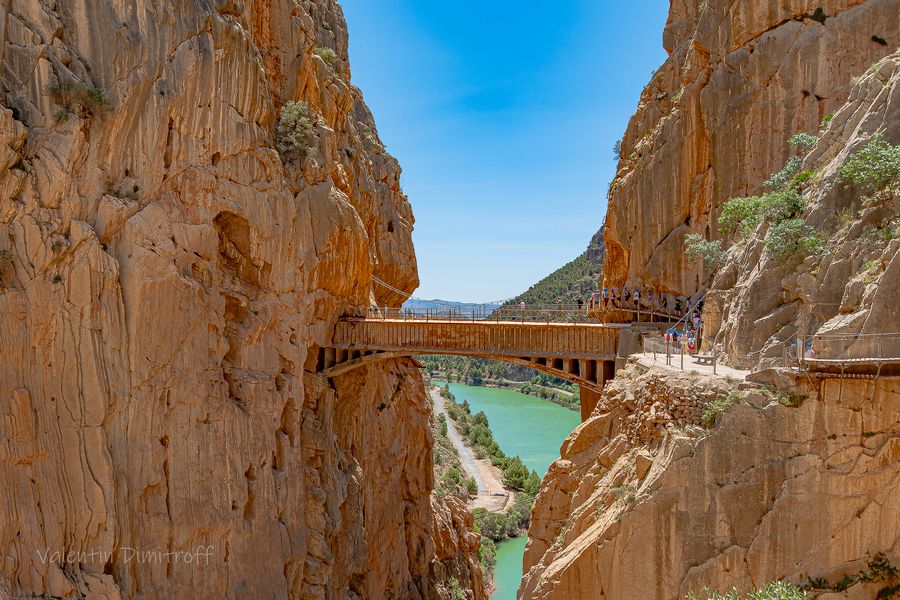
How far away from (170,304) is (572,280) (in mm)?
86175

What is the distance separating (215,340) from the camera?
1736cm

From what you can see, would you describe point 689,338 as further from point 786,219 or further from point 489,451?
point 489,451

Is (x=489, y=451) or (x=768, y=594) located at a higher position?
(x=768, y=594)

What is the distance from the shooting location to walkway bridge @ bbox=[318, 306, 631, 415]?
1825cm

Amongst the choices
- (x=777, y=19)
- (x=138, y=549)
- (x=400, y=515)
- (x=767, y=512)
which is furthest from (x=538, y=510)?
(x=777, y=19)

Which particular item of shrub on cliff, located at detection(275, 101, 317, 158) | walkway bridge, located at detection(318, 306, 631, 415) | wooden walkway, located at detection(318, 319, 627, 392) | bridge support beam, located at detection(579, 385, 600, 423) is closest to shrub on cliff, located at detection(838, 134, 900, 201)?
walkway bridge, located at detection(318, 306, 631, 415)

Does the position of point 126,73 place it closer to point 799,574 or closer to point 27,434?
point 27,434

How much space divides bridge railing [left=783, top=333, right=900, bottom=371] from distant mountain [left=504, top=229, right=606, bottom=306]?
254ft

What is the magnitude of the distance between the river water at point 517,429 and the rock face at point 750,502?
31.4 metres

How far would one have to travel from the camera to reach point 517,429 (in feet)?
263

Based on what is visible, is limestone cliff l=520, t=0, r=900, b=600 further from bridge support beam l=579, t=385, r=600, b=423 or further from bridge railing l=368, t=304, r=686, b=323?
bridge support beam l=579, t=385, r=600, b=423

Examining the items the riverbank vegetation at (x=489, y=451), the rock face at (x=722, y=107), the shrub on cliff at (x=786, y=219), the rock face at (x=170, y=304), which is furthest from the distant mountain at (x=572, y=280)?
the shrub on cliff at (x=786, y=219)

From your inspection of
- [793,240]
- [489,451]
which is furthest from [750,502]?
[489,451]

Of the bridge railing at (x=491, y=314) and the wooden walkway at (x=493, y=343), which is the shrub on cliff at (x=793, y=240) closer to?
the wooden walkway at (x=493, y=343)
